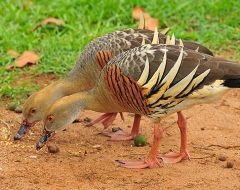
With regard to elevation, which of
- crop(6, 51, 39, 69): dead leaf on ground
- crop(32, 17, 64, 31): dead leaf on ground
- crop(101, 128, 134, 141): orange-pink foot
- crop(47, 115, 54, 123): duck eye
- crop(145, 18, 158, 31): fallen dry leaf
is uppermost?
crop(145, 18, 158, 31): fallen dry leaf

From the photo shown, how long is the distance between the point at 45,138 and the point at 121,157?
852mm

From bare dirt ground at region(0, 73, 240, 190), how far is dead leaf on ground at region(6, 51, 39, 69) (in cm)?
111

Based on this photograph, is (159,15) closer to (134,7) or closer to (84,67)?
(134,7)

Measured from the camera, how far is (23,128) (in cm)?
670

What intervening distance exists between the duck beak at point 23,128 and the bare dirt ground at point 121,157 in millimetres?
96

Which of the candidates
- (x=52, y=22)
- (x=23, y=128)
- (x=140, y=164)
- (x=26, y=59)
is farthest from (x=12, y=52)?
(x=140, y=164)

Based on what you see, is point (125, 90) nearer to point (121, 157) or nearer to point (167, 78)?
point (167, 78)

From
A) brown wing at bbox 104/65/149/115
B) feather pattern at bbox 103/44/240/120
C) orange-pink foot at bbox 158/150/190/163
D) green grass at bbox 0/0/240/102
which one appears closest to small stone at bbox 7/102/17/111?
green grass at bbox 0/0/240/102

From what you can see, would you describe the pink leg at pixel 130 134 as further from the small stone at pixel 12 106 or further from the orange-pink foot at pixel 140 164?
the small stone at pixel 12 106

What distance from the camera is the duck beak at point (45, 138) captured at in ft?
20.4

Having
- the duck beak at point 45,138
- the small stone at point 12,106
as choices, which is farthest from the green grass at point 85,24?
the duck beak at point 45,138

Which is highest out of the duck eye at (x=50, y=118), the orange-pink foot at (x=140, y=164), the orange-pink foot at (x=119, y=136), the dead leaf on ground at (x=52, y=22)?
the dead leaf on ground at (x=52, y=22)

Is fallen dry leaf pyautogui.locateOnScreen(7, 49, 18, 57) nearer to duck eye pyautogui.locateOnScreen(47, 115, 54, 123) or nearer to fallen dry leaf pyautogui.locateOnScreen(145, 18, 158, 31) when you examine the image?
fallen dry leaf pyautogui.locateOnScreen(145, 18, 158, 31)

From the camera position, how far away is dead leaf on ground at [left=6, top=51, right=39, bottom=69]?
8398mm
